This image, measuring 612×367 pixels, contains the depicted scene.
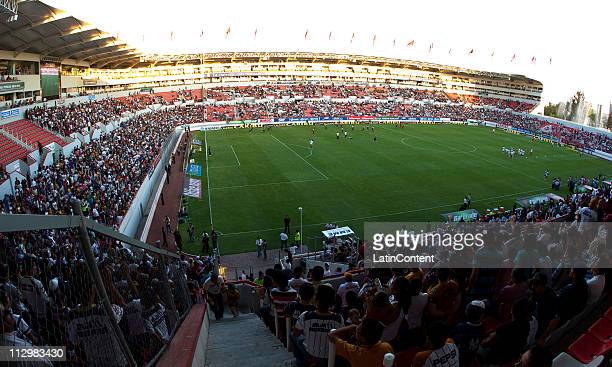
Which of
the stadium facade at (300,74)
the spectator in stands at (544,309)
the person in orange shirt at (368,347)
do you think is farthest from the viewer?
the stadium facade at (300,74)

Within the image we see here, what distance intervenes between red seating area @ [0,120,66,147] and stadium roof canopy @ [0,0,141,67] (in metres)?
6.53

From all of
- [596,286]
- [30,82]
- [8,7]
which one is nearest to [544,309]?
[596,286]

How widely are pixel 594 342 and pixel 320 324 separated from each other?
2877mm

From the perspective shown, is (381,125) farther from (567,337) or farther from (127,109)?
(567,337)

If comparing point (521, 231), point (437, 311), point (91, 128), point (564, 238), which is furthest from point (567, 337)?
point (91, 128)

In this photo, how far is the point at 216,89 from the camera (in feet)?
253

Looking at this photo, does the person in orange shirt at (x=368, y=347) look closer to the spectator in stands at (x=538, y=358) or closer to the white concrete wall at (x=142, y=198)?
the spectator in stands at (x=538, y=358)

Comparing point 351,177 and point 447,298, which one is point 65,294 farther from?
point 351,177

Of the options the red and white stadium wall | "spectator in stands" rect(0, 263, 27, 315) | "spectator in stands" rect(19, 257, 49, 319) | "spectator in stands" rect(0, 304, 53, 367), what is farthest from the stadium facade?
"spectator in stands" rect(0, 304, 53, 367)

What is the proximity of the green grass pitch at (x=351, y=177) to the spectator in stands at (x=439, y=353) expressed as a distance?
56.4ft

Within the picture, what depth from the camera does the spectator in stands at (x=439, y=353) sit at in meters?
3.48

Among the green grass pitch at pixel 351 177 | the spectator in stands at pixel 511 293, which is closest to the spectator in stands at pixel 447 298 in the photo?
the spectator in stands at pixel 511 293

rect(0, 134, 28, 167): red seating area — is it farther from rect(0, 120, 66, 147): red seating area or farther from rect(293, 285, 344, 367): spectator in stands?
rect(293, 285, 344, 367): spectator in stands

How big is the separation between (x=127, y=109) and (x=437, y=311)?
175ft
